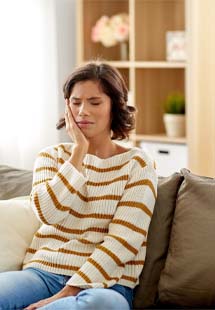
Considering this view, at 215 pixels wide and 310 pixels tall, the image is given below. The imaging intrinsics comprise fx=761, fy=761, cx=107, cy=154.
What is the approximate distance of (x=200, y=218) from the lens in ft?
7.78

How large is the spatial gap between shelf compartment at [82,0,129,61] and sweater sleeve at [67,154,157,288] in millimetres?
2471

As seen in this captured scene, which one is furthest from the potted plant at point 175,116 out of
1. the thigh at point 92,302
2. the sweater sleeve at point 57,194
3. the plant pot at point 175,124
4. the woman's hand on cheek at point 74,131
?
the thigh at point 92,302

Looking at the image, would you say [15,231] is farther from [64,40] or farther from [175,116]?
[64,40]

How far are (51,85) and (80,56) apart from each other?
0.28 meters

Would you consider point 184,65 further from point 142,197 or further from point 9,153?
point 142,197

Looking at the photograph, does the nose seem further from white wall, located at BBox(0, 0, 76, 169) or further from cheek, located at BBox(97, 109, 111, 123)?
white wall, located at BBox(0, 0, 76, 169)

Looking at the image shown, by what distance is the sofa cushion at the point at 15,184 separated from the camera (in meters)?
2.79

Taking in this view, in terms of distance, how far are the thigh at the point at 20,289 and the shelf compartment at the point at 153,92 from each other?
245cm

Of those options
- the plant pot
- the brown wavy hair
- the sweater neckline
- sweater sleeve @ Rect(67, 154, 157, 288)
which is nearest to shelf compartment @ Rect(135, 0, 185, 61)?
the plant pot

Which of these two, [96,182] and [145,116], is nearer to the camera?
[96,182]

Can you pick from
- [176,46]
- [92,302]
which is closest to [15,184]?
[92,302]

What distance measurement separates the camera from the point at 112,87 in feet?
8.16

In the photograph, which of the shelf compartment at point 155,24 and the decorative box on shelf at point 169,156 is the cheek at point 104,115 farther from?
the shelf compartment at point 155,24

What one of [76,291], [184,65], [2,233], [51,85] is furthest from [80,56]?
[76,291]
